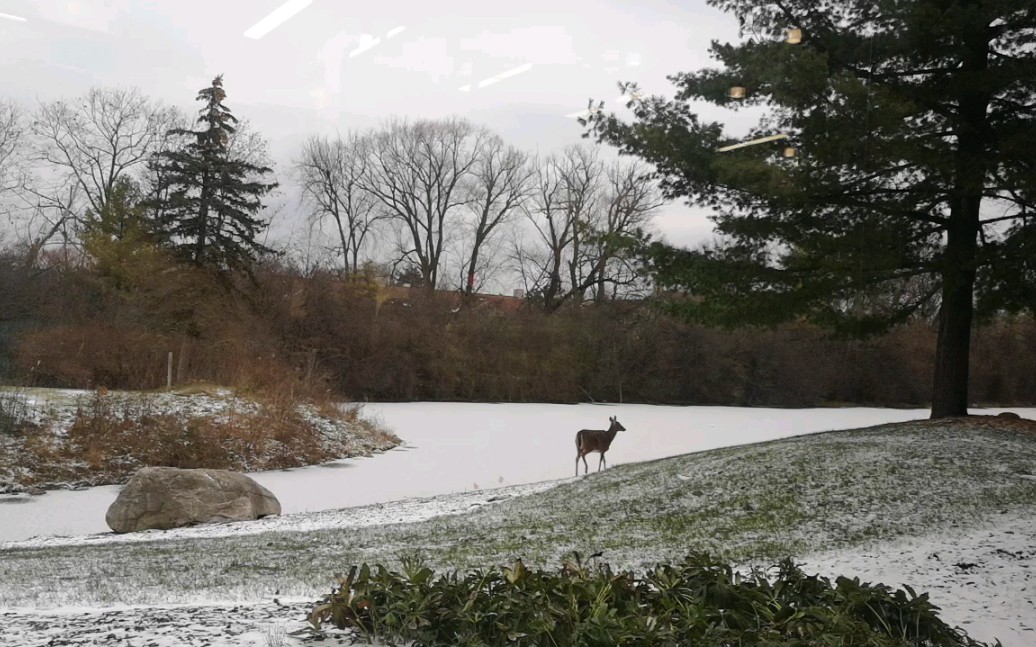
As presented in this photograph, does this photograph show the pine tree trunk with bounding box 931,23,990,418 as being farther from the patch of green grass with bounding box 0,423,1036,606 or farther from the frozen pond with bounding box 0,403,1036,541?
the patch of green grass with bounding box 0,423,1036,606

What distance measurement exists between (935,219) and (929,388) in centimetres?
531

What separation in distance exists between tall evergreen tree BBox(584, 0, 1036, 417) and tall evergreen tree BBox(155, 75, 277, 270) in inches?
625

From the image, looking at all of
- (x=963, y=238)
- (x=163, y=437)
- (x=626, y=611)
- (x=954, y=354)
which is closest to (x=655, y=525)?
(x=626, y=611)

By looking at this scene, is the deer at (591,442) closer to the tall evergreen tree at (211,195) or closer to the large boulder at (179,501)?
the large boulder at (179,501)

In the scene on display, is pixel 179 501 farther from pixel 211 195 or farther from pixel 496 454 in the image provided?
pixel 211 195

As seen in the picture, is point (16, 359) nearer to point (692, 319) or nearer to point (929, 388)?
point (692, 319)

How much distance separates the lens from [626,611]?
3336 millimetres

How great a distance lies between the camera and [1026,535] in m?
6.89

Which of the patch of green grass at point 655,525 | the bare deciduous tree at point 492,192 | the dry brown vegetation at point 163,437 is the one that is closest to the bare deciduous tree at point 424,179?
the bare deciduous tree at point 492,192

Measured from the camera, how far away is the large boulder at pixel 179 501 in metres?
11.6

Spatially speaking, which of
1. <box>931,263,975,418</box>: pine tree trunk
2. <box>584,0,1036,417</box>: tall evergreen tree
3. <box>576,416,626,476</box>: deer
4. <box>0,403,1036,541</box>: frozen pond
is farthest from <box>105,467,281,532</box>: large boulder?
<box>931,263,975,418</box>: pine tree trunk

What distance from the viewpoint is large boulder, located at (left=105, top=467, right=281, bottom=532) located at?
38.0ft

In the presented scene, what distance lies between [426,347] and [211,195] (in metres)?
7.99

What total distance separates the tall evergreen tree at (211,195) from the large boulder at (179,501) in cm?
1448
